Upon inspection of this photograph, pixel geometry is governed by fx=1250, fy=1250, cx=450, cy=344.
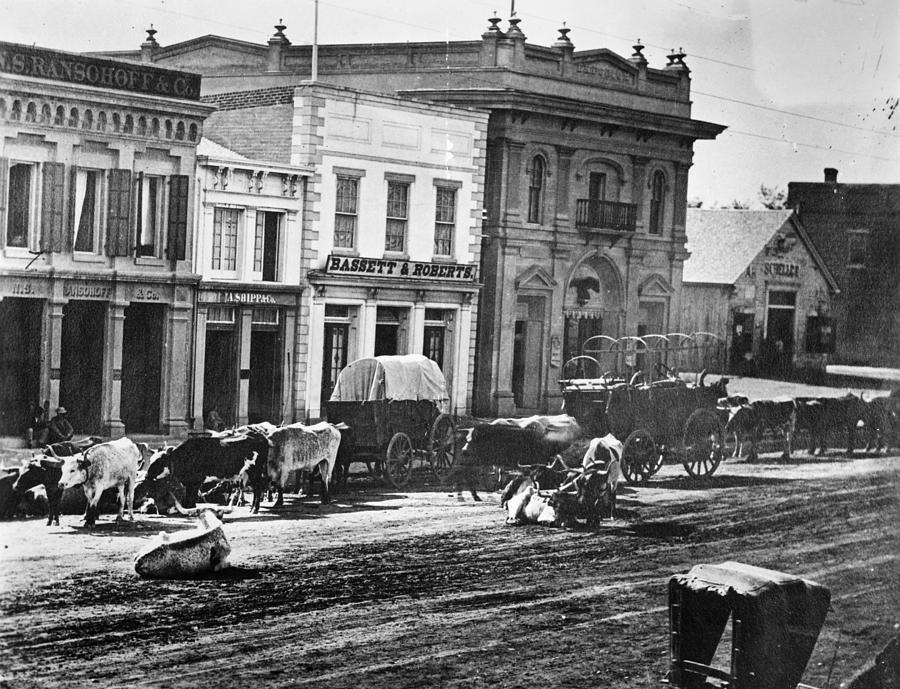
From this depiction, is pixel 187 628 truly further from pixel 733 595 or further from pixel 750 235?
pixel 750 235

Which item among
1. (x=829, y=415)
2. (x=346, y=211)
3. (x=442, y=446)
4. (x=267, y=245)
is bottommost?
(x=442, y=446)

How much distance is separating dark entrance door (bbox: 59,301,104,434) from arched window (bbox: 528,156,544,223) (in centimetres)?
661

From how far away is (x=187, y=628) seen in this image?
10219mm

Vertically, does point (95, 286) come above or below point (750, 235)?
below

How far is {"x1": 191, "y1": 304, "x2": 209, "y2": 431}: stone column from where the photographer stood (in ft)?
38.1

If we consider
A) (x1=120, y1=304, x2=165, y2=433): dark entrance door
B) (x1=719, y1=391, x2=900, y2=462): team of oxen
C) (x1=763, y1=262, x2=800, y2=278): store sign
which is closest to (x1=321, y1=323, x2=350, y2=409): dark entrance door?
(x1=120, y1=304, x2=165, y2=433): dark entrance door

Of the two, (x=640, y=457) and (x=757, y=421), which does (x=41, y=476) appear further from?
(x=757, y=421)

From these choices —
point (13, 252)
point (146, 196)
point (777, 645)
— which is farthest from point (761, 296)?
point (13, 252)

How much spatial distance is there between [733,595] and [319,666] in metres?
3.33

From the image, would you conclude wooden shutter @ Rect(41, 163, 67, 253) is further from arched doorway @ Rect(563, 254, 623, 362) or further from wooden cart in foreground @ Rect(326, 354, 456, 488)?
arched doorway @ Rect(563, 254, 623, 362)

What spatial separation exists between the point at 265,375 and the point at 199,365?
108cm

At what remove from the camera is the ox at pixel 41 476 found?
10.5 m

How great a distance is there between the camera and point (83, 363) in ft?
34.5

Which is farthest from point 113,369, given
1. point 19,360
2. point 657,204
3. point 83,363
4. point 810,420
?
point 810,420
